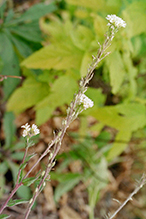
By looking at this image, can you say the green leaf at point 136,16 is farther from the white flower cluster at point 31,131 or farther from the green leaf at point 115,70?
the white flower cluster at point 31,131

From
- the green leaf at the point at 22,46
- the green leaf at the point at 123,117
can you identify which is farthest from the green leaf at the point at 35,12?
the green leaf at the point at 123,117

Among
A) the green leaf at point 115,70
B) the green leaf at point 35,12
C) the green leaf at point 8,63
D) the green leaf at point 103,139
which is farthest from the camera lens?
the green leaf at point 103,139

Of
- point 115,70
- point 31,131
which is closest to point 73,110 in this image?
point 31,131

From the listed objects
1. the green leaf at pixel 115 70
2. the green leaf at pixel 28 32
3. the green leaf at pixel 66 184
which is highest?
the green leaf at pixel 28 32

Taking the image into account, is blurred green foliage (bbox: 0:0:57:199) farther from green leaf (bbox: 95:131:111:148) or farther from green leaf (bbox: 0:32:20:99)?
green leaf (bbox: 95:131:111:148)

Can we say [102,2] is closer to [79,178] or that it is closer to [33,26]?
[33,26]

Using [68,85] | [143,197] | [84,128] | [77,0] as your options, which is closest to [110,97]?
[84,128]

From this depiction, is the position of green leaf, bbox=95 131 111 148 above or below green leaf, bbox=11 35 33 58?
below

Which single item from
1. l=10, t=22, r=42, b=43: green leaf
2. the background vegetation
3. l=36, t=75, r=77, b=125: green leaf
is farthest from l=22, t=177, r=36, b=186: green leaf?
l=10, t=22, r=42, b=43: green leaf
